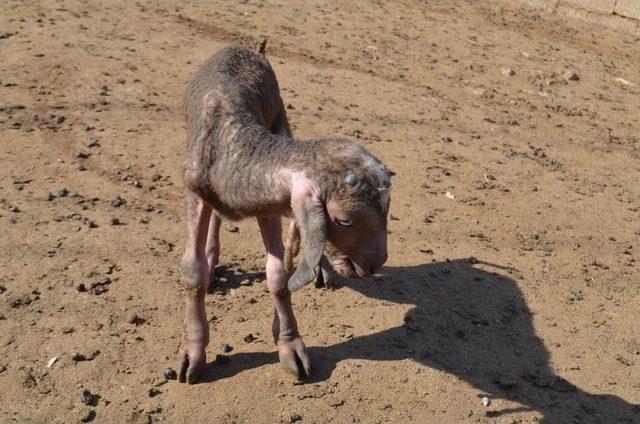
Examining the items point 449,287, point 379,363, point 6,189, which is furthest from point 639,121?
point 6,189

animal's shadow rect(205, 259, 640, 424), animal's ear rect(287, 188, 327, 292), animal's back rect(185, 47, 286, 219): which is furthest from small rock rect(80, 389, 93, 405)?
animal's ear rect(287, 188, 327, 292)

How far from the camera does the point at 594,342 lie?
6188 mm

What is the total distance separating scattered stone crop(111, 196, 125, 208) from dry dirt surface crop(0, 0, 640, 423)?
5 cm

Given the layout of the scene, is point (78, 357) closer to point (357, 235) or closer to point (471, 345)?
point (357, 235)

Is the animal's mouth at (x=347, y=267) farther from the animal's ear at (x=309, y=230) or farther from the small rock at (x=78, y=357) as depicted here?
the small rock at (x=78, y=357)

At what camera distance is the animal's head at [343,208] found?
4363 millimetres

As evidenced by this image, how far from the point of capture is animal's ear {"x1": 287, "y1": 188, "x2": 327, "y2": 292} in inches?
172

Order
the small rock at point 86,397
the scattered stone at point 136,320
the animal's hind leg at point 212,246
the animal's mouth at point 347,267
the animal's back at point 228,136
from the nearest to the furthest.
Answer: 1. the animal's mouth at point 347,267
2. the animal's back at point 228,136
3. the small rock at point 86,397
4. the scattered stone at point 136,320
5. the animal's hind leg at point 212,246

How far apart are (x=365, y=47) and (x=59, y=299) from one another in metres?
7.55

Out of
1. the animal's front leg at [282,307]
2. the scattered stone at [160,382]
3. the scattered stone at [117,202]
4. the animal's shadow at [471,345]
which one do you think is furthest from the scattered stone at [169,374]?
the scattered stone at [117,202]

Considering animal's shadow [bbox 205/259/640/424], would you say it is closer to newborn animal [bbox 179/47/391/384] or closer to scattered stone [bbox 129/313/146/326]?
newborn animal [bbox 179/47/391/384]

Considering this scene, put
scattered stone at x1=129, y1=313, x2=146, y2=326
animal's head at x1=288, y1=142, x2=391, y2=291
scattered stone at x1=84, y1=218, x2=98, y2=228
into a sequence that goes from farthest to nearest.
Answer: scattered stone at x1=84, y1=218, x2=98, y2=228, scattered stone at x1=129, y1=313, x2=146, y2=326, animal's head at x1=288, y1=142, x2=391, y2=291

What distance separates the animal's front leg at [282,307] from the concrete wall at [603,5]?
1217 cm

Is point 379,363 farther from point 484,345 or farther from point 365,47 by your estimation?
point 365,47
